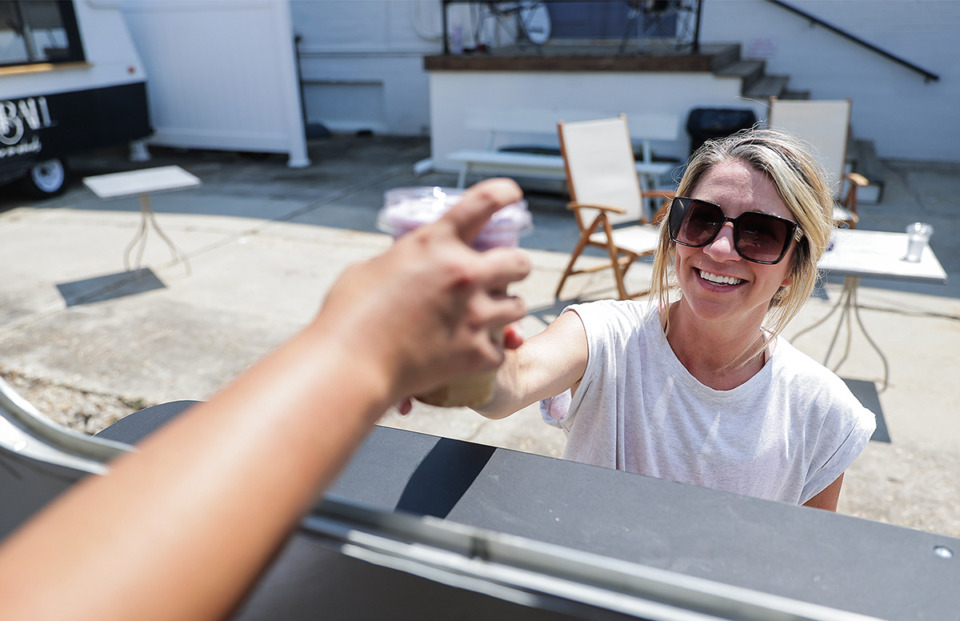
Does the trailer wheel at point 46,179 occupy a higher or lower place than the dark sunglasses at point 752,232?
lower

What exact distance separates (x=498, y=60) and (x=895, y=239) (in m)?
5.09

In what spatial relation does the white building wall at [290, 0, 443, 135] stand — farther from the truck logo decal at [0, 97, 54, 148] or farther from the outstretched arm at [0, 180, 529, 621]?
the outstretched arm at [0, 180, 529, 621]

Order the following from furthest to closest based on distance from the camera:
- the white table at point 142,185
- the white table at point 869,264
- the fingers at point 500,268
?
the white table at point 142,185 → the white table at point 869,264 → the fingers at point 500,268

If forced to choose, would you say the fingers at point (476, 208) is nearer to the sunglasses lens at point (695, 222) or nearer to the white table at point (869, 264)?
the sunglasses lens at point (695, 222)

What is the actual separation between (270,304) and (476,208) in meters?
4.44

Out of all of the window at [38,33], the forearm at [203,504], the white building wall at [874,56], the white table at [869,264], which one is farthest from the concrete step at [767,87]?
the window at [38,33]

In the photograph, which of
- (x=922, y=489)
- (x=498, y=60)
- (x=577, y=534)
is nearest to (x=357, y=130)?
(x=498, y=60)

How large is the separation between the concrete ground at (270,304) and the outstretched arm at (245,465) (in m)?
1.57

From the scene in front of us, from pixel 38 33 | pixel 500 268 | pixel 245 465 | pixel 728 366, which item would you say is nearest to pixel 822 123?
pixel 728 366

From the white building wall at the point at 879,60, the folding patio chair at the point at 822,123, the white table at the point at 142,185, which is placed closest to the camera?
the white table at the point at 142,185

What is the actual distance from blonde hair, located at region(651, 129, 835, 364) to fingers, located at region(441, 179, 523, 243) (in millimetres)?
1128

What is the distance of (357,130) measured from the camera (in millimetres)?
11766

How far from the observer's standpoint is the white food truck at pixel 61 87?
7133 mm

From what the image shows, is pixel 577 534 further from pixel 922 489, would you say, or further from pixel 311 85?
pixel 311 85
